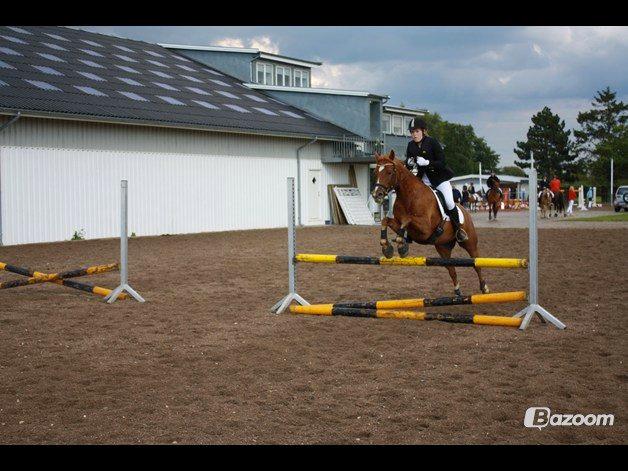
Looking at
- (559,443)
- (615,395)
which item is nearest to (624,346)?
(615,395)

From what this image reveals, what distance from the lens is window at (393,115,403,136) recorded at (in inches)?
2322

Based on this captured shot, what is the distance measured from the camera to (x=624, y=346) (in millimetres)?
8047

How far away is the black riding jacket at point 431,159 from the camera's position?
1094 centimetres

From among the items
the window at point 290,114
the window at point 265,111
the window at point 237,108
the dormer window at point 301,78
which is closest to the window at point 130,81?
the window at point 237,108

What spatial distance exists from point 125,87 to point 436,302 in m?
24.4

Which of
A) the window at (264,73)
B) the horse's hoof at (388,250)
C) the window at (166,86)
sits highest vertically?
the window at (264,73)

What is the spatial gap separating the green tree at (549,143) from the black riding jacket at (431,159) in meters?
96.2

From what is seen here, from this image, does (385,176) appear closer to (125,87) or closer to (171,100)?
(125,87)

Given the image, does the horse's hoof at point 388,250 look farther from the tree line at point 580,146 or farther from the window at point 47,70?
the tree line at point 580,146

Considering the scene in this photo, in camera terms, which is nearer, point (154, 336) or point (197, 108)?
point (154, 336)

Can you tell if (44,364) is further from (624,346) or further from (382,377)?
(624,346)

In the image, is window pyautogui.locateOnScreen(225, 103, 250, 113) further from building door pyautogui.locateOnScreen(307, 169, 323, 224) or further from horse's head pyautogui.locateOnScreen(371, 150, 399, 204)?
horse's head pyautogui.locateOnScreen(371, 150, 399, 204)
